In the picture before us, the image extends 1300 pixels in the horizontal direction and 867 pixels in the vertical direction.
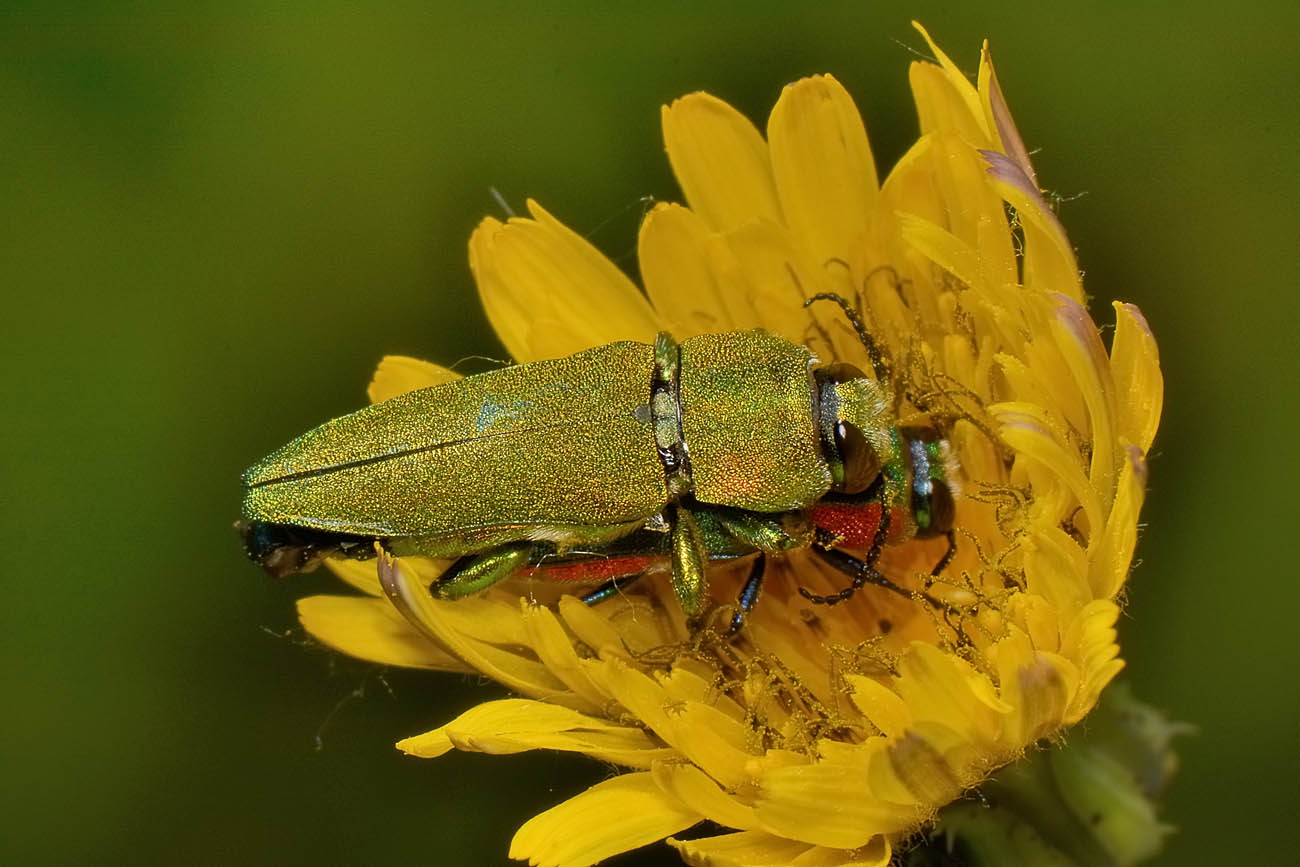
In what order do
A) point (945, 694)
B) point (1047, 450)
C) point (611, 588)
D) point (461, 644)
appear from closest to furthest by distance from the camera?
point (945, 694) → point (1047, 450) → point (461, 644) → point (611, 588)

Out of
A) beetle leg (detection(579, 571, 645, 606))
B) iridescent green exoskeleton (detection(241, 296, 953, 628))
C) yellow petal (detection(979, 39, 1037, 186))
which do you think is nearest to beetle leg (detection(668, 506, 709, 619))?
iridescent green exoskeleton (detection(241, 296, 953, 628))

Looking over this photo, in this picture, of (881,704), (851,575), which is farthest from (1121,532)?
(851,575)

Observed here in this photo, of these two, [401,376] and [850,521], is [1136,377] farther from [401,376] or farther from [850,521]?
[401,376]

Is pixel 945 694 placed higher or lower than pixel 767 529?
lower

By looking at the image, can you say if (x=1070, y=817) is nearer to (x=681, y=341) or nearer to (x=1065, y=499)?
(x=1065, y=499)

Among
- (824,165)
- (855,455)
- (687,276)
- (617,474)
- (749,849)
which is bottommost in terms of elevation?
(749,849)

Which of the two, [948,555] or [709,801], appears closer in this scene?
[709,801]

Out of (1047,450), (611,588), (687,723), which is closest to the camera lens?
(1047,450)
